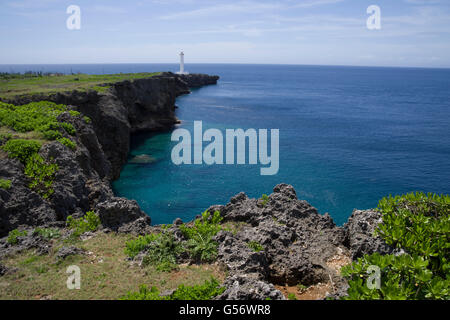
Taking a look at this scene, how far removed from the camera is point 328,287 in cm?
1489

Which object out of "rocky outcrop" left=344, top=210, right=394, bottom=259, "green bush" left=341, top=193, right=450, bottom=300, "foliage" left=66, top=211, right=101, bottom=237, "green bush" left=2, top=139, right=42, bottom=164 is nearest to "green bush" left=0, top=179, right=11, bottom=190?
→ "green bush" left=2, top=139, right=42, bottom=164

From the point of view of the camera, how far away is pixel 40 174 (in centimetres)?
2208

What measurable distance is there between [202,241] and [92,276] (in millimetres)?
5372

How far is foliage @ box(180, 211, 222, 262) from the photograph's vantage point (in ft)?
53.2

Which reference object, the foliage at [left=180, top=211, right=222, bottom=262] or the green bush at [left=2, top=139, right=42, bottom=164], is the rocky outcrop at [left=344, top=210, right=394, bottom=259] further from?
the green bush at [left=2, top=139, right=42, bottom=164]

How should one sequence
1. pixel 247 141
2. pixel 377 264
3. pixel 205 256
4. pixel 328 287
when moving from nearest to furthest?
pixel 377 264 < pixel 328 287 < pixel 205 256 < pixel 247 141

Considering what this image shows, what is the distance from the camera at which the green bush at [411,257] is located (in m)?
10.5

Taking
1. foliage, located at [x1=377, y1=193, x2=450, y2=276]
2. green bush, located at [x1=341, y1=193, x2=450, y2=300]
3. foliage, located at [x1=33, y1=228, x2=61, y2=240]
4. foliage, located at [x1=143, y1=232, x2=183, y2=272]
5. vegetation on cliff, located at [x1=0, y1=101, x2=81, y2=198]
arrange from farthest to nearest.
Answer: vegetation on cliff, located at [x1=0, y1=101, x2=81, y2=198] → foliage, located at [x1=33, y1=228, x2=61, y2=240] → foliage, located at [x1=143, y1=232, x2=183, y2=272] → foliage, located at [x1=377, y1=193, x2=450, y2=276] → green bush, located at [x1=341, y1=193, x2=450, y2=300]

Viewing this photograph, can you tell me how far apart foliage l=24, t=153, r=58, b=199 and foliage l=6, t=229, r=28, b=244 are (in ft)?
12.1

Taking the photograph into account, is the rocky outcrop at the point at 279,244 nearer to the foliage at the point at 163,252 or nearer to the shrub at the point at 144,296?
the foliage at the point at 163,252

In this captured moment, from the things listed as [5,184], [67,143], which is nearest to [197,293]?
[5,184]
